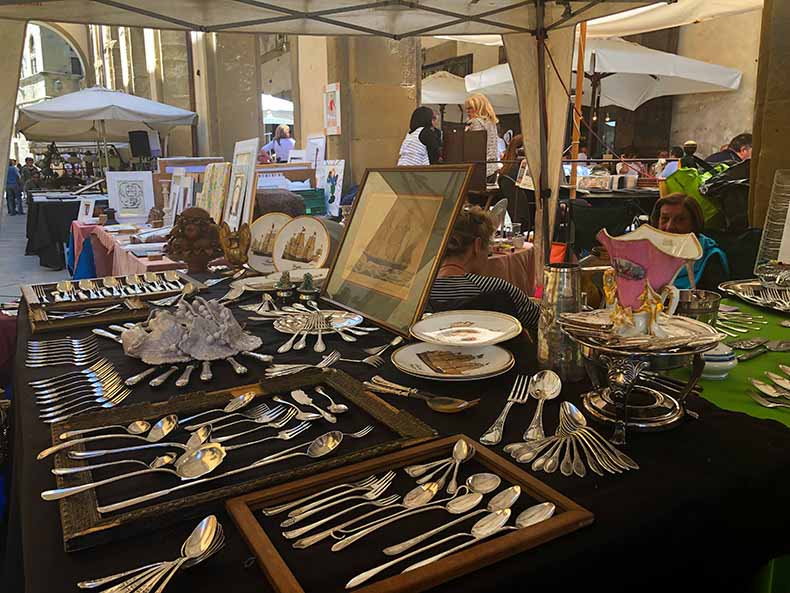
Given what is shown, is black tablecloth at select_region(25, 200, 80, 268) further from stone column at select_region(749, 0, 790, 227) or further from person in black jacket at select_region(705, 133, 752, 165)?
person in black jacket at select_region(705, 133, 752, 165)

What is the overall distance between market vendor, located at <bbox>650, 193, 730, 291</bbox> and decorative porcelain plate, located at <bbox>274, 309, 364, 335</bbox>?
1.74 m

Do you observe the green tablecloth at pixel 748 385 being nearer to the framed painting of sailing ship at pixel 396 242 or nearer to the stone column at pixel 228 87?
the framed painting of sailing ship at pixel 396 242

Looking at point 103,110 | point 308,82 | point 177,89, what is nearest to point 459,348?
point 308,82

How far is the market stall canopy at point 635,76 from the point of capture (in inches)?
297

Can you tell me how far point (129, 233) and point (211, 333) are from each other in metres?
2.97

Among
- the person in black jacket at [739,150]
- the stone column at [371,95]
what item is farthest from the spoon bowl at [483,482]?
the person in black jacket at [739,150]

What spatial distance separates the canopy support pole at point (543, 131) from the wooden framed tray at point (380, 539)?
251 cm

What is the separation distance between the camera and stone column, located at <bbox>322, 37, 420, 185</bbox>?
608 centimetres

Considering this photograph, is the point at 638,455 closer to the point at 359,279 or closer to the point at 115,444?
the point at 115,444

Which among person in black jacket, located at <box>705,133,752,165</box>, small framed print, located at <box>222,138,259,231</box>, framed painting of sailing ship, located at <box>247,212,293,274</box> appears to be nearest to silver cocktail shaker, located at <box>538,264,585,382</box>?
framed painting of sailing ship, located at <box>247,212,293,274</box>

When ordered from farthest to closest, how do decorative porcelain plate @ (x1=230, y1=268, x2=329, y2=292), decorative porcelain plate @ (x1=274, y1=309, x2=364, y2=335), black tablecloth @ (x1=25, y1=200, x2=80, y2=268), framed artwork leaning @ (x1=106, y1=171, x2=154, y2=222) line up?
black tablecloth @ (x1=25, y1=200, x2=80, y2=268) → framed artwork leaning @ (x1=106, y1=171, x2=154, y2=222) → decorative porcelain plate @ (x1=230, y1=268, x2=329, y2=292) → decorative porcelain plate @ (x1=274, y1=309, x2=364, y2=335)

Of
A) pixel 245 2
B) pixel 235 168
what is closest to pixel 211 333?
pixel 235 168

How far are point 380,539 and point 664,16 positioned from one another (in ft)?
14.9

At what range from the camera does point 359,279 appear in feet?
5.30
